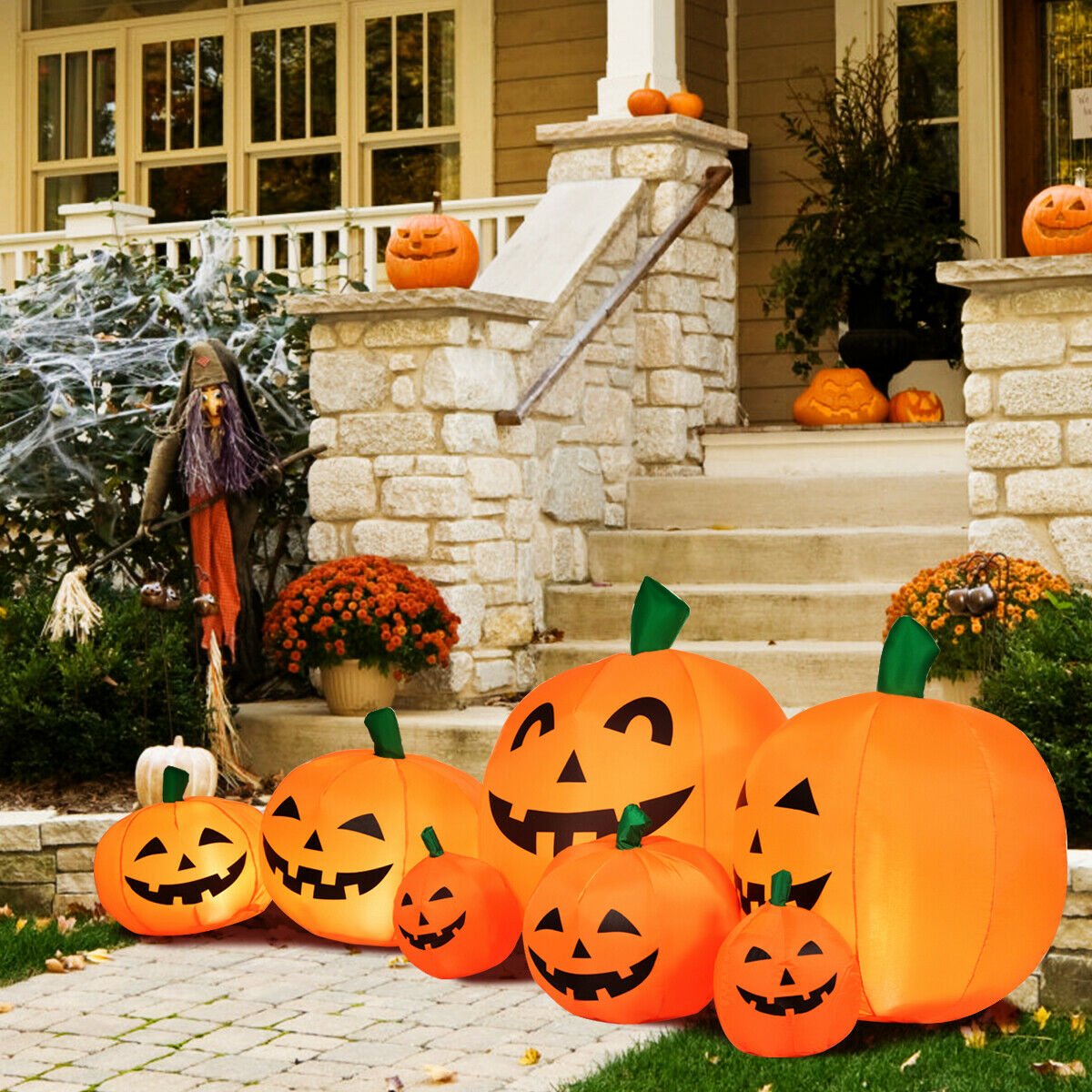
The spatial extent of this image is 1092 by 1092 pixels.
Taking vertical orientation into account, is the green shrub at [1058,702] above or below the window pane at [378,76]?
below

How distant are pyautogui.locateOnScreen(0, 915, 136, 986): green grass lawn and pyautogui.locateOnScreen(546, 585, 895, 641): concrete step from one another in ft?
8.61

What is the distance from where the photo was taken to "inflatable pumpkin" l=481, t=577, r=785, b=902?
13.8 ft

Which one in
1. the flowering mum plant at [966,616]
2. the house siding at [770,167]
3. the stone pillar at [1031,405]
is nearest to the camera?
the flowering mum plant at [966,616]

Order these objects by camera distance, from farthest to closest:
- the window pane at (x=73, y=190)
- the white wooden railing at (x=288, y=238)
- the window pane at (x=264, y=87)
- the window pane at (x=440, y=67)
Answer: the window pane at (x=73, y=190) → the window pane at (x=264, y=87) → the window pane at (x=440, y=67) → the white wooden railing at (x=288, y=238)

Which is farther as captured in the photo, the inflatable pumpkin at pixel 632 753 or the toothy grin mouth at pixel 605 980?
the inflatable pumpkin at pixel 632 753

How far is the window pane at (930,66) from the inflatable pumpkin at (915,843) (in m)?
6.59

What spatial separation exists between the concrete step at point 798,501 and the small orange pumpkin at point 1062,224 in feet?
4.75

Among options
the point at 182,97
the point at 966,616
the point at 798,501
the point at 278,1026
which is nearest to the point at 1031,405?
the point at 966,616

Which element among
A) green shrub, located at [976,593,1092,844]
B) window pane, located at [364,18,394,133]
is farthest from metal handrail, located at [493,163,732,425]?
window pane, located at [364,18,394,133]

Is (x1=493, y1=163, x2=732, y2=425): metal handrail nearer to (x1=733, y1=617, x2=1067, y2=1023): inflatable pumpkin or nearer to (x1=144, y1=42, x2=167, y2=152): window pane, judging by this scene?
(x1=733, y1=617, x2=1067, y2=1023): inflatable pumpkin

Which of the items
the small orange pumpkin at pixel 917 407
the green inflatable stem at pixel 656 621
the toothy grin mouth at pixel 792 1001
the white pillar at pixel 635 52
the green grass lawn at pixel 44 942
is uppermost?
the white pillar at pixel 635 52

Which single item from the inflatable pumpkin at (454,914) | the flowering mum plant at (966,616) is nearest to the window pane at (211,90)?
the flowering mum plant at (966,616)

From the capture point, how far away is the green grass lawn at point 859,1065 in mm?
3963

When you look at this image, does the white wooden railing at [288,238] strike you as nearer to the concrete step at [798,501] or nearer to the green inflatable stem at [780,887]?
the concrete step at [798,501]
